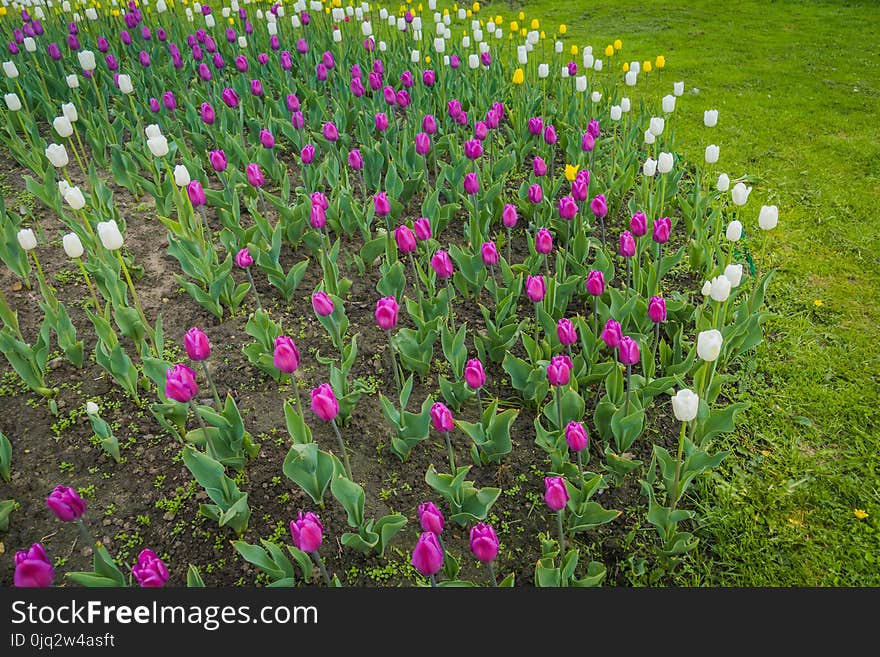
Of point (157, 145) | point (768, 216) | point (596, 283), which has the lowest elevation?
point (596, 283)

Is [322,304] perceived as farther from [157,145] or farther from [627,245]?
[157,145]

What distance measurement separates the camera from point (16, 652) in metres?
1.74

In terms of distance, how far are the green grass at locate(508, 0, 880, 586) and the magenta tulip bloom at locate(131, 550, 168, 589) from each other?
1.73 meters

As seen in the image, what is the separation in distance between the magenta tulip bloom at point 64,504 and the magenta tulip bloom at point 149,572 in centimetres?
31

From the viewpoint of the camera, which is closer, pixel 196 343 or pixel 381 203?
pixel 196 343

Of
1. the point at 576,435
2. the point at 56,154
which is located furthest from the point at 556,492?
the point at 56,154

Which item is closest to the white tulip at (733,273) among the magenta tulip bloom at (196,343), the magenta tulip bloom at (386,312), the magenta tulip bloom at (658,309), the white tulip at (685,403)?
the magenta tulip bloom at (658,309)

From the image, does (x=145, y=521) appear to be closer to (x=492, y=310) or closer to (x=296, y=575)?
(x=296, y=575)

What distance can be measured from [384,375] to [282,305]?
0.82 metres

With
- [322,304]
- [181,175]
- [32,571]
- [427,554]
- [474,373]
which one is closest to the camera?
[32,571]

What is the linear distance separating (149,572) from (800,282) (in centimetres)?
369

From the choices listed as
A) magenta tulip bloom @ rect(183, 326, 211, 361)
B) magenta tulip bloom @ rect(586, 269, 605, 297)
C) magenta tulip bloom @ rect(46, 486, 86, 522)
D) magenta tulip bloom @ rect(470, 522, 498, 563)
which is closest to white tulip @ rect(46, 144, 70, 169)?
magenta tulip bloom @ rect(183, 326, 211, 361)

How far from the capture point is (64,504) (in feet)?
6.14

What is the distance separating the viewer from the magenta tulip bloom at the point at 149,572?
1.70m
